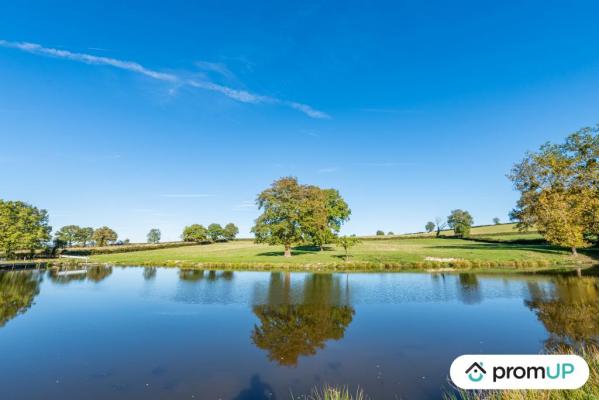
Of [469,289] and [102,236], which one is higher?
[102,236]

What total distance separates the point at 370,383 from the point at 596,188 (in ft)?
193

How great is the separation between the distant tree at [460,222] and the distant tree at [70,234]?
133 meters

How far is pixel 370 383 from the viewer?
11.5 metres

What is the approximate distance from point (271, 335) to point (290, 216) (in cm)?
4134

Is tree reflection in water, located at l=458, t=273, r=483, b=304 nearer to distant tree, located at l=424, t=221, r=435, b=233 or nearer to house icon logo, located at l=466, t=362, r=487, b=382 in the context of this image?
house icon logo, located at l=466, t=362, r=487, b=382

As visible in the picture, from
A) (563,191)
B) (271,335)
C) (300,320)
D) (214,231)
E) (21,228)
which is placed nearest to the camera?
(271,335)

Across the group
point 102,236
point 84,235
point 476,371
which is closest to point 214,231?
point 102,236

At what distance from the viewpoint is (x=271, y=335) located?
58.0 ft

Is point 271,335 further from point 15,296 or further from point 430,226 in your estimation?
point 430,226

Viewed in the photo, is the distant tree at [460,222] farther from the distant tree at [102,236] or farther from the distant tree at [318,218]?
the distant tree at [102,236]

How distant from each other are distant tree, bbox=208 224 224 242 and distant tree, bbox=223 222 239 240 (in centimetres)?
258

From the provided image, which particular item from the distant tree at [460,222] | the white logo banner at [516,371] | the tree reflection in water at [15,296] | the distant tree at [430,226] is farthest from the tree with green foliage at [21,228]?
the distant tree at [430,226]

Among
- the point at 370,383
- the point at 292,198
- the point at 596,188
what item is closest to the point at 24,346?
the point at 370,383

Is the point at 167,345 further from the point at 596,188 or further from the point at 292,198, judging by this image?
A: the point at 596,188
